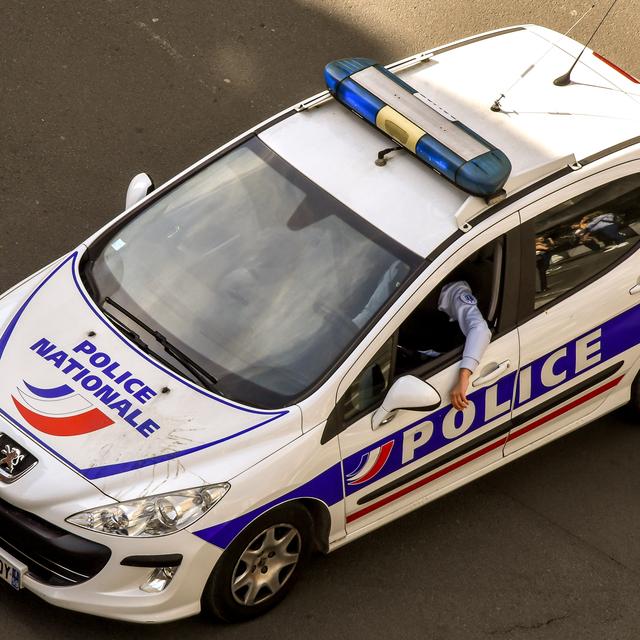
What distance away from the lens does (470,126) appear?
5.85 m

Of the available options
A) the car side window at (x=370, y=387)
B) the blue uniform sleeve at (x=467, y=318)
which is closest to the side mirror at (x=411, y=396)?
the car side window at (x=370, y=387)

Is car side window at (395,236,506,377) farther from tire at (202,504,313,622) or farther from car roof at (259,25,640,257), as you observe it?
tire at (202,504,313,622)

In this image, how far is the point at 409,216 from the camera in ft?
17.8

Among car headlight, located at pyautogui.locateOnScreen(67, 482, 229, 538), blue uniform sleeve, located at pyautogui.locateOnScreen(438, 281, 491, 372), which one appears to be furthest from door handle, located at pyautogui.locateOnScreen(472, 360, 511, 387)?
car headlight, located at pyautogui.locateOnScreen(67, 482, 229, 538)

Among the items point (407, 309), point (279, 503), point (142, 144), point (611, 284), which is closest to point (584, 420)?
point (611, 284)

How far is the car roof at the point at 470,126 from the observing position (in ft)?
17.9

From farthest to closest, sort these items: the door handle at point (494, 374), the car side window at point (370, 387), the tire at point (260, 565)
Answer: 1. the door handle at point (494, 374)
2. the car side window at point (370, 387)
3. the tire at point (260, 565)

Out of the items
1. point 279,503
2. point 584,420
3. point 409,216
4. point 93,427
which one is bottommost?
point 584,420

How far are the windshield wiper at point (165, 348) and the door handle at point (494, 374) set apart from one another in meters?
1.19

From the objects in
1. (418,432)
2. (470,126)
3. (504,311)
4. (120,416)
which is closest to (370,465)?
(418,432)

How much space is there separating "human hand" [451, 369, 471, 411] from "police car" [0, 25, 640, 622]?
0.17 ft

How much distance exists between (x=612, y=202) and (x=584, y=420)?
1.12 metres

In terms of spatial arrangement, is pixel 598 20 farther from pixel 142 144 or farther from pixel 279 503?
pixel 279 503

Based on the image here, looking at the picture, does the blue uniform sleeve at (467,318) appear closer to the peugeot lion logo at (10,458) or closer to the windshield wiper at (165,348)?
the windshield wiper at (165,348)
